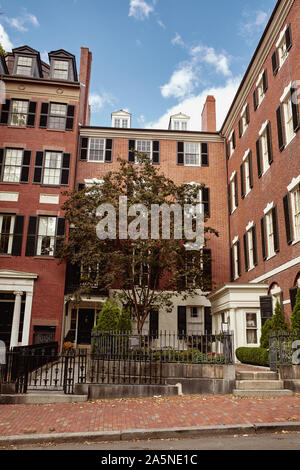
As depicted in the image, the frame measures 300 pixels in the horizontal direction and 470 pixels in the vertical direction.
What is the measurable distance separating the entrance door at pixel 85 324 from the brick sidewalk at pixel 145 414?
1421cm

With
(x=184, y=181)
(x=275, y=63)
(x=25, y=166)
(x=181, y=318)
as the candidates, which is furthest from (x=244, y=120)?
(x=25, y=166)

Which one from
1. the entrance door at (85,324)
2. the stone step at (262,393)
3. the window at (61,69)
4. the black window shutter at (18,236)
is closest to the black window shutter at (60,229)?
the black window shutter at (18,236)

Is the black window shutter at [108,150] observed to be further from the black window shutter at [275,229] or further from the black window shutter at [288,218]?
the black window shutter at [288,218]

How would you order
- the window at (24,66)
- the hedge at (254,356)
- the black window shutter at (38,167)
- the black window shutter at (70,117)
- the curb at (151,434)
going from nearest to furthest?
the curb at (151,434), the hedge at (254,356), the black window shutter at (38,167), the black window shutter at (70,117), the window at (24,66)

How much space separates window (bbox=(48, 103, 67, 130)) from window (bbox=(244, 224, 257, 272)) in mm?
12645

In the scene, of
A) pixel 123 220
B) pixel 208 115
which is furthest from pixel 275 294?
pixel 208 115

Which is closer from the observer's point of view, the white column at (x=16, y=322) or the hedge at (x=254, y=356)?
the hedge at (x=254, y=356)

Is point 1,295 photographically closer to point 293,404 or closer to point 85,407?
point 85,407

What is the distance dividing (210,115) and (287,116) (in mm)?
13639

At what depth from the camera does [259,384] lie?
11.4m

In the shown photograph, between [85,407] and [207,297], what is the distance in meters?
15.0

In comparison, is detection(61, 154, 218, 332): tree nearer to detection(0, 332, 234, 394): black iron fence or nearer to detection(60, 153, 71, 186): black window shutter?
detection(60, 153, 71, 186): black window shutter

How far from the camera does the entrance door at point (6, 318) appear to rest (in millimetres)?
22620

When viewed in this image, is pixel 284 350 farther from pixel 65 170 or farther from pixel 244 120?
pixel 65 170
